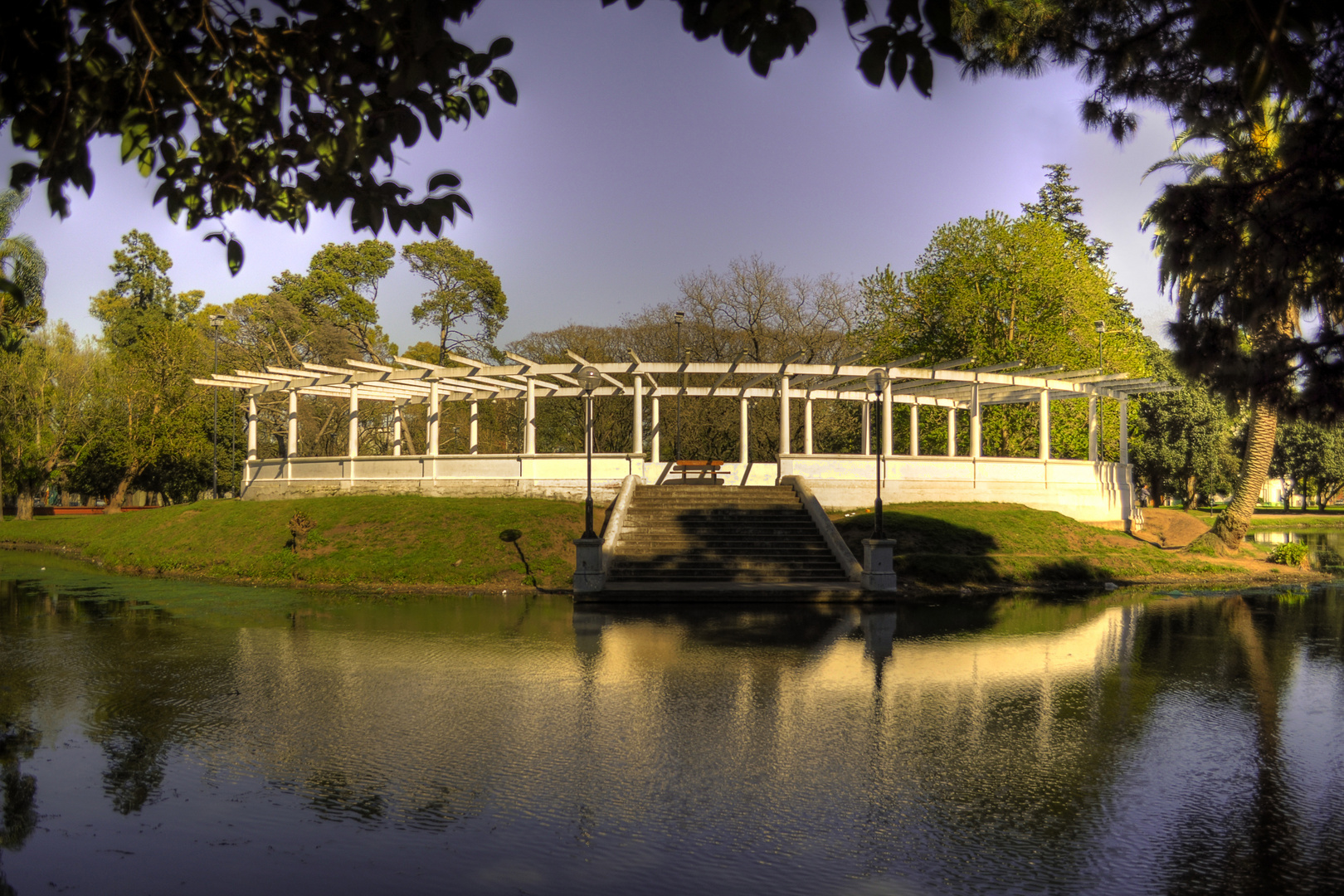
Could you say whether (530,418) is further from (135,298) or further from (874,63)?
(135,298)

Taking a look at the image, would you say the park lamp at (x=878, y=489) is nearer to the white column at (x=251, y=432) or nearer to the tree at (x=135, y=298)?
the white column at (x=251, y=432)

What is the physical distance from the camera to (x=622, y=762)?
23.7 feet

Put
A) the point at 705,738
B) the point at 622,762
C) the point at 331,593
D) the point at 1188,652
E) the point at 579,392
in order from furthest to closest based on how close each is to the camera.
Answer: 1. the point at 579,392
2. the point at 331,593
3. the point at 1188,652
4. the point at 705,738
5. the point at 622,762

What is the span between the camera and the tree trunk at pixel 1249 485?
89.1ft

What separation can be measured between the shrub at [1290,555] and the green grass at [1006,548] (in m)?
2.28

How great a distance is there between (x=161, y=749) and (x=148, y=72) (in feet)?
17.1

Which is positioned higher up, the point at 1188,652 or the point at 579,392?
the point at 579,392

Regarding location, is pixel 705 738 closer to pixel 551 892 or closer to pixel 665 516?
pixel 551 892

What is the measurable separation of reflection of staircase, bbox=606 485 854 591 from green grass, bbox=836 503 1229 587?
152 centimetres

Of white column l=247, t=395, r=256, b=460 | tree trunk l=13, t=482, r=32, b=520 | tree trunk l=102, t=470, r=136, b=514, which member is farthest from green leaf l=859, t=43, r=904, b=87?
tree trunk l=13, t=482, r=32, b=520

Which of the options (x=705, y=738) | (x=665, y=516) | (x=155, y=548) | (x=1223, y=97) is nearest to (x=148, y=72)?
(x=705, y=738)

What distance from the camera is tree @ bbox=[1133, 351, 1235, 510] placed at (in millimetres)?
59219

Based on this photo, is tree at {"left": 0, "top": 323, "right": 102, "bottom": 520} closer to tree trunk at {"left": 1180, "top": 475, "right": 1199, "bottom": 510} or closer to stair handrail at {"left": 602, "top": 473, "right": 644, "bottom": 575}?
stair handrail at {"left": 602, "top": 473, "right": 644, "bottom": 575}

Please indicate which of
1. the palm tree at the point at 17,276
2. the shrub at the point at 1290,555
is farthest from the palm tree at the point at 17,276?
the shrub at the point at 1290,555
